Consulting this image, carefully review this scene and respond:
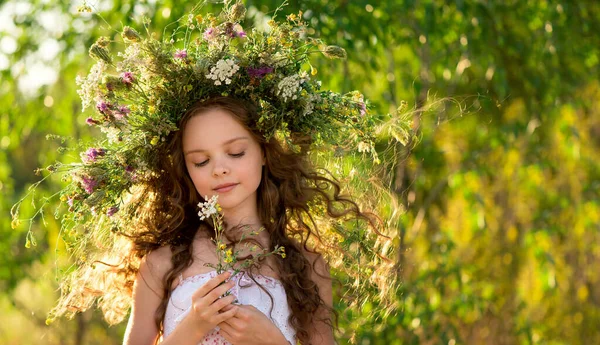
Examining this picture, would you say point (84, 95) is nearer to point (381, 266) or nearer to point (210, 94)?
point (210, 94)

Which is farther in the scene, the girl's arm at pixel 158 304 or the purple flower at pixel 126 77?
the purple flower at pixel 126 77

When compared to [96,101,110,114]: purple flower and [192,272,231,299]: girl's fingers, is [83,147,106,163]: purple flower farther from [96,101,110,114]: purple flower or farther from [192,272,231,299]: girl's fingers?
[192,272,231,299]: girl's fingers

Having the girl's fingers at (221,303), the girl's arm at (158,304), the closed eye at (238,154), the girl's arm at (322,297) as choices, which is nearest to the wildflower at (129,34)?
the closed eye at (238,154)

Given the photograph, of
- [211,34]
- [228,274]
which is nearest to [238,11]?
[211,34]

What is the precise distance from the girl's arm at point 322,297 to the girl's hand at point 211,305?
45 centimetres

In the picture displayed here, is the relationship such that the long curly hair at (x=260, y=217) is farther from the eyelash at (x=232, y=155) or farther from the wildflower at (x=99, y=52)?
the wildflower at (x=99, y=52)

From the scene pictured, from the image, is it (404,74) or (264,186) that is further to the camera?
(404,74)

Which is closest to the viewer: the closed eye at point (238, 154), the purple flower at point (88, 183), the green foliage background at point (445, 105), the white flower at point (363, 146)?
the purple flower at point (88, 183)

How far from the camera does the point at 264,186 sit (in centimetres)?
281

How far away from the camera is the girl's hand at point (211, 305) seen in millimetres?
2350

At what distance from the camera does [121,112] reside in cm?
251

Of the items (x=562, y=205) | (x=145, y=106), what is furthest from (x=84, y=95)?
(x=562, y=205)

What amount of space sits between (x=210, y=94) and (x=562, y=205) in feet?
9.04

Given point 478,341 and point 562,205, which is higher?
point 562,205
